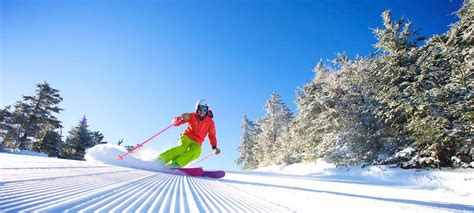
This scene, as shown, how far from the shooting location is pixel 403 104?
391 inches

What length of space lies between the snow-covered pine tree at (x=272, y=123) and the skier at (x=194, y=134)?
25286 mm

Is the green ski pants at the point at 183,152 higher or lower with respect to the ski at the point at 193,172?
higher

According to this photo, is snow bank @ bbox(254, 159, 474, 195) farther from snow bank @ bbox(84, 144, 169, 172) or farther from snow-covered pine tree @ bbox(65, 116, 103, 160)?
snow-covered pine tree @ bbox(65, 116, 103, 160)

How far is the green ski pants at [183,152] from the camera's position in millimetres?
7095

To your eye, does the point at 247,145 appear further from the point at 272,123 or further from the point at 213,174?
the point at 213,174

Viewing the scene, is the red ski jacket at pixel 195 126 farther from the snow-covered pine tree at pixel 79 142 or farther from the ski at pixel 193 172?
the snow-covered pine tree at pixel 79 142

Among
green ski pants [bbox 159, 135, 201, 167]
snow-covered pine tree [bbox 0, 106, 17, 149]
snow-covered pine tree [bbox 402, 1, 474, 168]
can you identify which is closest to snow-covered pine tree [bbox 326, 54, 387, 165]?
snow-covered pine tree [bbox 402, 1, 474, 168]

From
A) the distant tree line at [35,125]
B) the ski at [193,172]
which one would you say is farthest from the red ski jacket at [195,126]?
the distant tree line at [35,125]

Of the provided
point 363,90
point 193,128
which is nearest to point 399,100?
point 363,90

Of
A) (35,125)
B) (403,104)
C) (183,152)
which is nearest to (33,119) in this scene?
(35,125)

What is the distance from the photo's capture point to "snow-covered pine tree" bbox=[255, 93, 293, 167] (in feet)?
109

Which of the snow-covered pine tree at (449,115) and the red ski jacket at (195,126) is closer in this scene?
the red ski jacket at (195,126)

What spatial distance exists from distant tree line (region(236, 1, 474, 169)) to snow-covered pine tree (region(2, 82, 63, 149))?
22.8 metres

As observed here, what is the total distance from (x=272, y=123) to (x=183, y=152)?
27.5m
